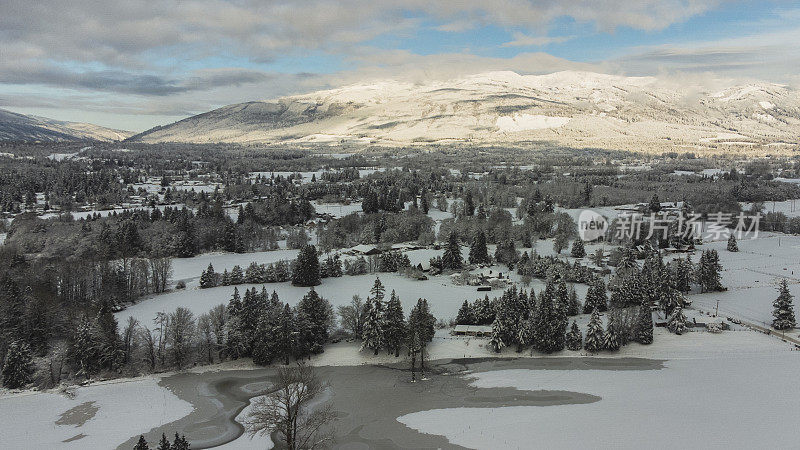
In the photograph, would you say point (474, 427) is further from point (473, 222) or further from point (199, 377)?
point (473, 222)

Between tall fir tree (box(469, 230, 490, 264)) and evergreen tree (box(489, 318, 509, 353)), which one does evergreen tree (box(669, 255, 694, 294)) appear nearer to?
tall fir tree (box(469, 230, 490, 264))

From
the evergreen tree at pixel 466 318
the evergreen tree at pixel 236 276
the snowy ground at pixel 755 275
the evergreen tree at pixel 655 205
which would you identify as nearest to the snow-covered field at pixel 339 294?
the evergreen tree at pixel 236 276

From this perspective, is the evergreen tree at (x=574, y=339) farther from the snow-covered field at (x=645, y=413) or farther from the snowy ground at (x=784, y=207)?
the snowy ground at (x=784, y=207)

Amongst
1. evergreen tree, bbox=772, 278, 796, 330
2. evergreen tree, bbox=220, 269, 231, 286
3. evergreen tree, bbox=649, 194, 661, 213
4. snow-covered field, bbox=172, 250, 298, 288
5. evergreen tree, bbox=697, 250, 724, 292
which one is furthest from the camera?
evergreen tree, bbox=649, 194, 661, 213

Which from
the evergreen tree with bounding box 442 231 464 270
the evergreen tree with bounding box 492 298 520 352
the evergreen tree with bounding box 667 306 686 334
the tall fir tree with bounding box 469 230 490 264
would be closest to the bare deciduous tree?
the evergreen tree with bounding box 492 298 520 352

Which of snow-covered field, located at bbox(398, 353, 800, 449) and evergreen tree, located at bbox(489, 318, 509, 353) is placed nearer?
snow-covered field, located at bbox(398, 353, 800, 449)

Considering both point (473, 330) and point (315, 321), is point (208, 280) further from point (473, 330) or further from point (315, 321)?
Result: point (473, 330)
